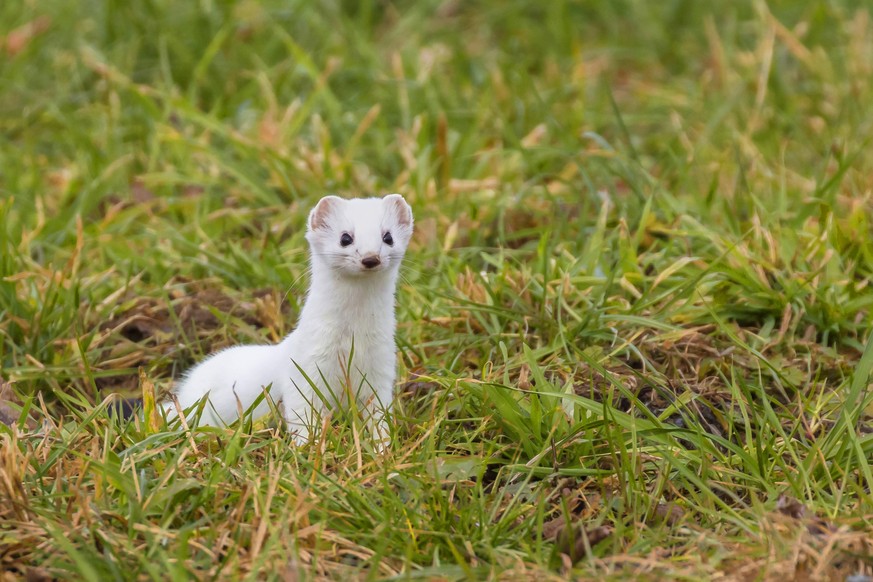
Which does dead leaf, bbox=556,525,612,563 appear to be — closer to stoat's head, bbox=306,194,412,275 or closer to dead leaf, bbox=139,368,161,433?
stoat's head, bbox=306,194,412,275

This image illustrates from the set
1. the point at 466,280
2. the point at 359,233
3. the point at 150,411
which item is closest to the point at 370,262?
the point at 359,233

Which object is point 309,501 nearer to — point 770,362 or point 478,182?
point 770,362

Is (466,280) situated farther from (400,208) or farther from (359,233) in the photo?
(359,233)

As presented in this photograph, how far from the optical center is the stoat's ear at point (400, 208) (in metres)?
4.35

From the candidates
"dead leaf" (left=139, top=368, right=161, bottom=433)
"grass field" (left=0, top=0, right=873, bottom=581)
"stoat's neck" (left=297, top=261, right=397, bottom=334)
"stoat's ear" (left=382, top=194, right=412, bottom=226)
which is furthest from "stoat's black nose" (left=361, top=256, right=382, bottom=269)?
"dead leaf" (left=139, top=368, right=161, bottom=433)

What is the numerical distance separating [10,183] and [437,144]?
2265mm

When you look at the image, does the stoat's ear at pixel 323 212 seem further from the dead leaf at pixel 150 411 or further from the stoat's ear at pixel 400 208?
the dead leaf at pixel 150 411

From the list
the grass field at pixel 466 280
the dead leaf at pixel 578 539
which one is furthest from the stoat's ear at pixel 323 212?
the dead leaf at pixel 578 539

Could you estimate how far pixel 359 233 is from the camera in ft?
13.7

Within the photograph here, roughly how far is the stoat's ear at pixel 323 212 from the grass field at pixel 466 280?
26.4 inches

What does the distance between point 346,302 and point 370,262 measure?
0.27m

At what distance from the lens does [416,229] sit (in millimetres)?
5934

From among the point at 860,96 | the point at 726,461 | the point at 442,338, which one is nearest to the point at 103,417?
the point at 442,338

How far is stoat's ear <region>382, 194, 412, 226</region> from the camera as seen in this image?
435 centimetres
